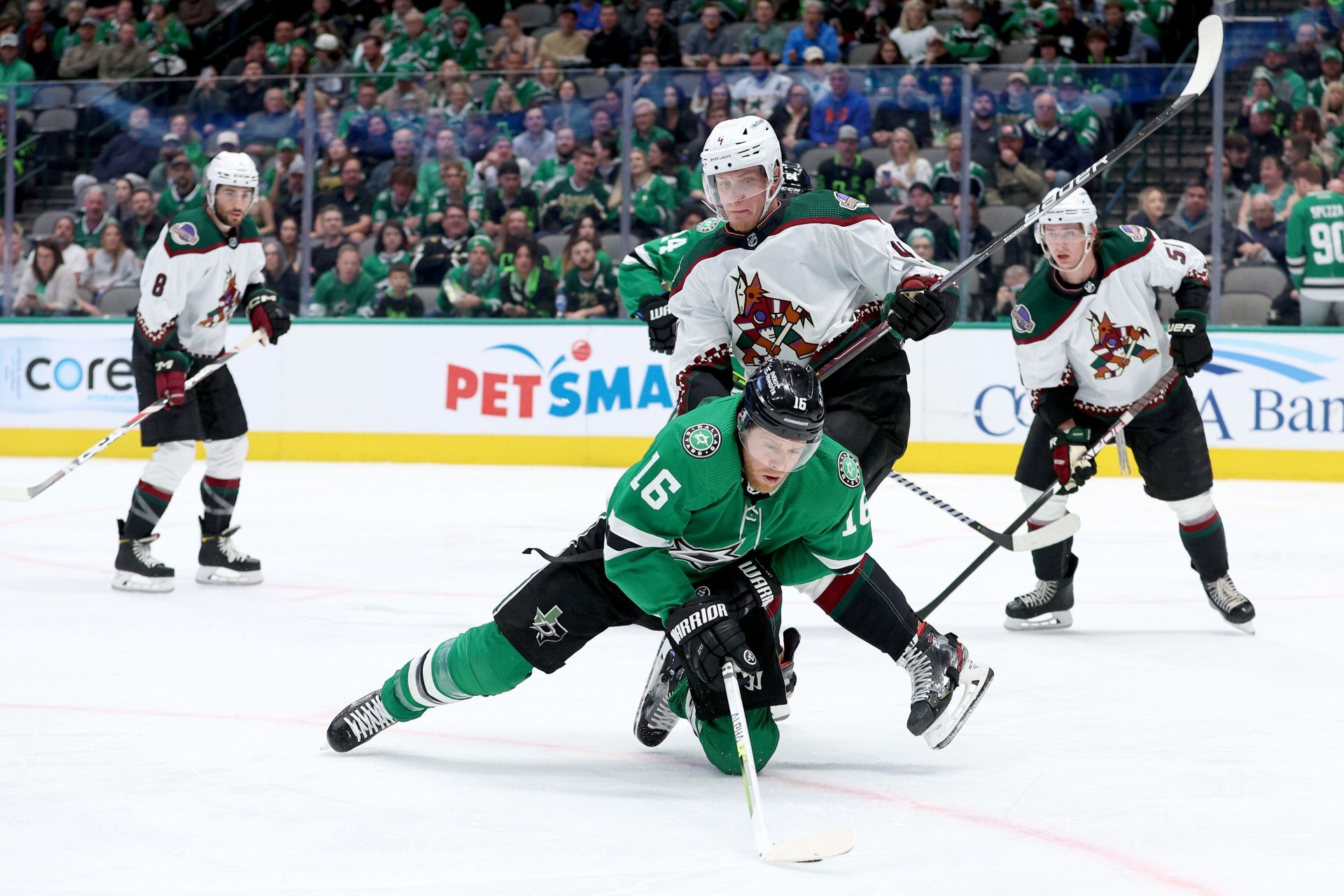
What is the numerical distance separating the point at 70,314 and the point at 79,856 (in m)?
7.16

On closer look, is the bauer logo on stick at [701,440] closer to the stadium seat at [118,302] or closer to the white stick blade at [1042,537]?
the white stick blade at [1042,537]

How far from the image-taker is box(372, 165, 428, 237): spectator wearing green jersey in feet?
27.8

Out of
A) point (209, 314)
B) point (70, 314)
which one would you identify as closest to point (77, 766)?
point (209, 314)

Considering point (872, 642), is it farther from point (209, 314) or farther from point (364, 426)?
point (364, 426)

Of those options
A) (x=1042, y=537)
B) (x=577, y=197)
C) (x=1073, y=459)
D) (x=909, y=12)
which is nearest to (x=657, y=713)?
(x=1042, y=537)

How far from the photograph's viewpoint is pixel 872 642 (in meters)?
2.74

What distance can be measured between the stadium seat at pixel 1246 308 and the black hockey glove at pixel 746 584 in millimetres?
5760

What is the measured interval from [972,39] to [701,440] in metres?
7.75

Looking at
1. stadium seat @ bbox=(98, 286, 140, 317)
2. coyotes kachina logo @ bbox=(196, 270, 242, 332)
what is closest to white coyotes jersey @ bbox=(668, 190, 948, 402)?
coyotes kachina logo @ bbox=(196, 270, 242, 332)

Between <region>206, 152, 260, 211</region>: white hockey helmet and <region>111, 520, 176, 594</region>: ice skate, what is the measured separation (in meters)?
1.08

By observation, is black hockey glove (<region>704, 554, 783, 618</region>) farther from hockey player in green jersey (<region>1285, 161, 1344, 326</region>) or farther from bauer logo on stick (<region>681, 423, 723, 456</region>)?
hockey player in green jersey (<region>1285, 161, 1344, 326</region>)

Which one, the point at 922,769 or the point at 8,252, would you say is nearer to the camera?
the point at 922,769

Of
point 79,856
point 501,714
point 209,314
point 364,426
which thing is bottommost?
point 364,426

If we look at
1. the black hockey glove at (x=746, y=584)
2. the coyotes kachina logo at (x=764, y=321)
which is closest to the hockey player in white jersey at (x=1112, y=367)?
the coyotes kachina logo at (x=764, y=321)
